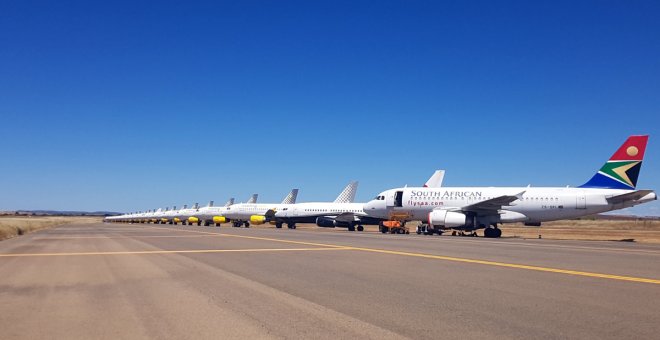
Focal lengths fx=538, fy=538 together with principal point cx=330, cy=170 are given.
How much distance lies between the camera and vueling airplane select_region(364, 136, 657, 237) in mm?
37531

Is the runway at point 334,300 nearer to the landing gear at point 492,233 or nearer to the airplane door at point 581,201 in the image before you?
the airplane door at point 581,201

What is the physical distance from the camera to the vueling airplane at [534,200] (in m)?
37.5

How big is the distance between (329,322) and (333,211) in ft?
190

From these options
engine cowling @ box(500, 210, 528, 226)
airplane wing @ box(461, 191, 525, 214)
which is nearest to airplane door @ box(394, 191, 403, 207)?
airplane wing @ box(461, 191, 525, 214)

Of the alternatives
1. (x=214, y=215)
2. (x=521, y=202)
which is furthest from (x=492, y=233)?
(x=214, y=215)

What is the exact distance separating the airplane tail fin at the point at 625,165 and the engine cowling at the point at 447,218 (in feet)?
33.9

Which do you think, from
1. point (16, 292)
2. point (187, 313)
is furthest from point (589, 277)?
point (16, 292)

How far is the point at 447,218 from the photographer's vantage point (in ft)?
133

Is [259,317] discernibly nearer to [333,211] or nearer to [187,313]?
[187,313]

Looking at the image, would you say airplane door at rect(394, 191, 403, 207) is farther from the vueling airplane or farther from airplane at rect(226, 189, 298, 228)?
airplane at rect(226, 189, 298, 228)

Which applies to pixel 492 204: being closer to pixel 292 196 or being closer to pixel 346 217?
pixel 346 217

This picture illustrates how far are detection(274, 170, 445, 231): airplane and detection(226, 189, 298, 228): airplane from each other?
3.74 m

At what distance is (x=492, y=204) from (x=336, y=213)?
89.1 feet

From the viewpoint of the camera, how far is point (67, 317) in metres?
7.75
